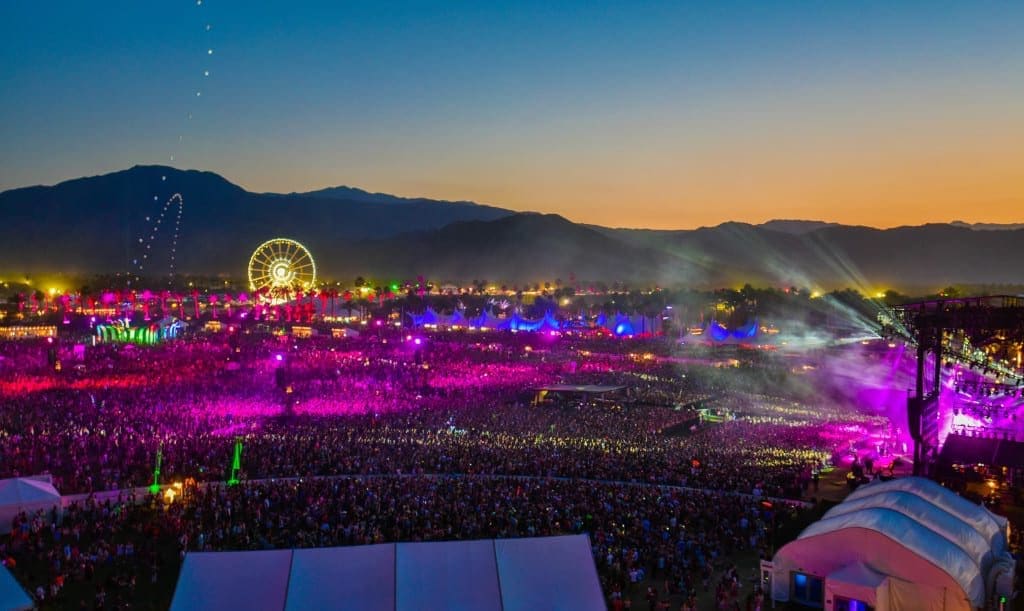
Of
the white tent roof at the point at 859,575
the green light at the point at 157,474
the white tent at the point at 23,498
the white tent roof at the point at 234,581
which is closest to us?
the white tent roof at the point at 234,581

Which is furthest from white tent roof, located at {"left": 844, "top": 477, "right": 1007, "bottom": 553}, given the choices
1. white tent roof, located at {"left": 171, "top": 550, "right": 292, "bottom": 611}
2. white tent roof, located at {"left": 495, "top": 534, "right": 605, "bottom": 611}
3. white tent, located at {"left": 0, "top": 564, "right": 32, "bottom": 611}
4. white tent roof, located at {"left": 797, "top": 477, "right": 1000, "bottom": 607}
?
white tent, located at {"left": 0, "top": 564, "right": 32, "bottom": 611}

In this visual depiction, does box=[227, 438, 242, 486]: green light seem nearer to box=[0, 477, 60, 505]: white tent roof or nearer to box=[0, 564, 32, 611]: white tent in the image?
box=[0, 477, 60, 505]: white tent roof

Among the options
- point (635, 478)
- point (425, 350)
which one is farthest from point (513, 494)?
point (425, 350)

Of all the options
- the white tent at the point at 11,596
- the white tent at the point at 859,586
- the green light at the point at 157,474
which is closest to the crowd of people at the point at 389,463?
the green light at the point at 157,474

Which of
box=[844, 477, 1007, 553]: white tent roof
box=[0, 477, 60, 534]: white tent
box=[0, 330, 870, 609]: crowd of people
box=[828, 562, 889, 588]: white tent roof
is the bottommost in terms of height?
box=[0, 330, 870, 609]: crowd of people

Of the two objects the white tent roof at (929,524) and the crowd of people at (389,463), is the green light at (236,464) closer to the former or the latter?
the crowd of people at (389,463)

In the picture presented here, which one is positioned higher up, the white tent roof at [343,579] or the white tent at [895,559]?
the white tent roof at [343,579]
